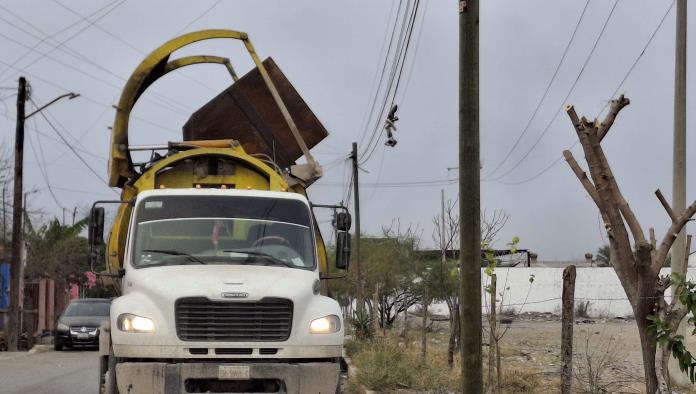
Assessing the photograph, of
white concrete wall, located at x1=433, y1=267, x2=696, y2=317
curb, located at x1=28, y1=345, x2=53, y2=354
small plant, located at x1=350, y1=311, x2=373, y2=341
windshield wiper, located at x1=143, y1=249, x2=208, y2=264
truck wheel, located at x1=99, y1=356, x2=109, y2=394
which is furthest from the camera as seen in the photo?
white concrete wall, located at x1=433, y1=267, x2=696, y2=317

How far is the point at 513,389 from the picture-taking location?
13320 mm

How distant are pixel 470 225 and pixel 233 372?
2.78 meters

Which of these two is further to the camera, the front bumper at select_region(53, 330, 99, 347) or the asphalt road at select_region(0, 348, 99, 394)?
the front bumper at select_region(53, 330, 99, 347)

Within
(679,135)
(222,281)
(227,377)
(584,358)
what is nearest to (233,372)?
(227,377)

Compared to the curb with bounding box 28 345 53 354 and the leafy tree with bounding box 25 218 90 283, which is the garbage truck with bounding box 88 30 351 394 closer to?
the curb with bounding box 28 345 53 354

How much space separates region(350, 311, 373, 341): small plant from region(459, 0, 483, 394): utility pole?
13558 mm

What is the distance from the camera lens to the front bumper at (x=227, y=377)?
864 centimetres

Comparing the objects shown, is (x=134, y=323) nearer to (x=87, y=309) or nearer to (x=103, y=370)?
(x=103, y=370)

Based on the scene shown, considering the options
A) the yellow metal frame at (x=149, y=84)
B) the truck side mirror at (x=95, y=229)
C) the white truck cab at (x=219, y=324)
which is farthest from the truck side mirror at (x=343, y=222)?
the truck side mirror at (x=95, y=229)

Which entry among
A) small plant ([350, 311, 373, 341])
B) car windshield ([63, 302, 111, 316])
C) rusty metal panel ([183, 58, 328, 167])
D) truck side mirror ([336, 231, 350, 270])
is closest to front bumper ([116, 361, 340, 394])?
truck side mirror ([336, 231, 350, 270])

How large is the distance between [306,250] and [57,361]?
12564 mm

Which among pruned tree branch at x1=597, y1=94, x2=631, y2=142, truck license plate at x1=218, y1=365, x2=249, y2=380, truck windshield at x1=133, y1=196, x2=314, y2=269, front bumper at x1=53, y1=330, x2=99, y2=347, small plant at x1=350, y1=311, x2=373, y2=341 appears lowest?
front bumper at x1=53, y1=330, x2=99, y2=347

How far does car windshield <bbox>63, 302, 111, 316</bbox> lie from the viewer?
2503cm

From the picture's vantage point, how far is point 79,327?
79.7 ft
